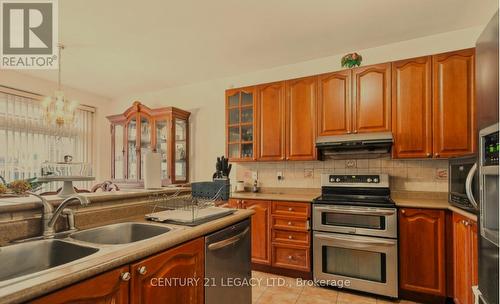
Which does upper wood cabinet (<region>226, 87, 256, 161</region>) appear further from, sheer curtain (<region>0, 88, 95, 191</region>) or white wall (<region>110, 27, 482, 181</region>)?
sheer curtain (<region>0, 88, 95, 191</region>)

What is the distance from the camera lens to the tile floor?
225 centimetres

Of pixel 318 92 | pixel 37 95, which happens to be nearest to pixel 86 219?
pixel 318 92

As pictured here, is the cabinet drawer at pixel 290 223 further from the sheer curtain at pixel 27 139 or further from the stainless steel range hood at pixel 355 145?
the sheer curtain at pixel 27 139

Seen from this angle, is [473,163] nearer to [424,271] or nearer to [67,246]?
[424,271]

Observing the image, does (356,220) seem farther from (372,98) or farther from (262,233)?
(372,98)

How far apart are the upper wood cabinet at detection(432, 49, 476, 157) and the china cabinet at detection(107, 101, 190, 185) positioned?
10.7 ft

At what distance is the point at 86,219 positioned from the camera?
138cm

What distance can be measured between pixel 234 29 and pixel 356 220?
7.28ft

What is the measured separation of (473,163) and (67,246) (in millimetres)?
2565

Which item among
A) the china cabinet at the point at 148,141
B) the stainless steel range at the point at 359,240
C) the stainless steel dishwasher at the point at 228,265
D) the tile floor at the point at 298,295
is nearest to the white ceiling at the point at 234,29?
the china cabinet at the point at 148,141

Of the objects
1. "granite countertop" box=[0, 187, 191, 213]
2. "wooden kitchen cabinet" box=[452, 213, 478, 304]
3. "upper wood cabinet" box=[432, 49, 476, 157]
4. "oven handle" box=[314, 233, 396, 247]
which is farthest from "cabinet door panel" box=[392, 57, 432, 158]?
"granite countertop" box=[0, 187, 191, 213]

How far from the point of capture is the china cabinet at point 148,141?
3.92 m

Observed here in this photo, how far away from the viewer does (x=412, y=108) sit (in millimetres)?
2479

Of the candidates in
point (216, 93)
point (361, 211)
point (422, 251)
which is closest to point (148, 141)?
point (216, 93)
